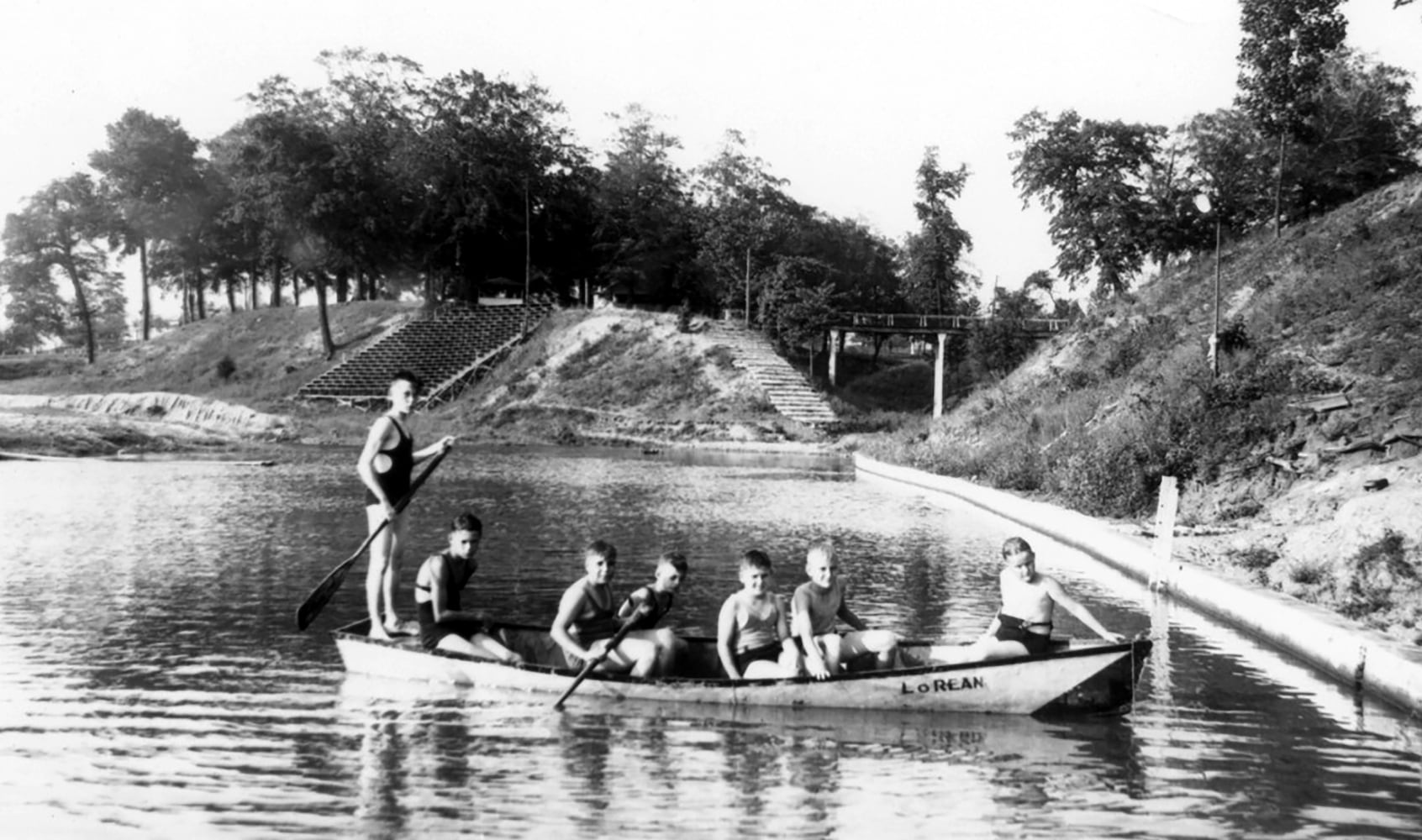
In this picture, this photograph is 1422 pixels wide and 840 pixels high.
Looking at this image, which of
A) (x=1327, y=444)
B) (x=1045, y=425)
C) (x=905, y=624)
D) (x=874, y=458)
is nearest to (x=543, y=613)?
(x=905, y=624)

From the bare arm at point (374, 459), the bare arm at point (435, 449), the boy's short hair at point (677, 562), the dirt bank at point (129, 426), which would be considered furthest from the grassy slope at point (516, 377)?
the boy's short hair at point (677, 562)

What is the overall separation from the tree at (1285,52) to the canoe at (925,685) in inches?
1627

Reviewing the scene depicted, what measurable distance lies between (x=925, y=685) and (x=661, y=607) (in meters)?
2.38

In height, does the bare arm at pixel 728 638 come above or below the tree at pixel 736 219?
below

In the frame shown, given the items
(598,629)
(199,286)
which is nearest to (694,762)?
(598,629)

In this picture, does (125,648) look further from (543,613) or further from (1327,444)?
(1327,444)

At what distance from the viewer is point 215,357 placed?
75000 millimetres

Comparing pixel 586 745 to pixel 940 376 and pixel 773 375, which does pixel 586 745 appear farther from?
pixel 940 376

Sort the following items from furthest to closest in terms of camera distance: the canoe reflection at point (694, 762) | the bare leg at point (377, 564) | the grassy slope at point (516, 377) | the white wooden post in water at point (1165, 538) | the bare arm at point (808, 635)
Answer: the grassy slope at point (516, 377), the white wooden post in water at point (1165, 538), the bare leg at point (377, 564), the bare arm at point (808, 635), the canoe reflection at point (694, 762)

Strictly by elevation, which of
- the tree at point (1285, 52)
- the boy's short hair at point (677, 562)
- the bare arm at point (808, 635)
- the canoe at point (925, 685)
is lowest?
the canoe at point (925, 685)

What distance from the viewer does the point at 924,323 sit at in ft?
228

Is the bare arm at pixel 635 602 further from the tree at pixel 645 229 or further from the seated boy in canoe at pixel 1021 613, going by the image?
the tree at pixel 645 229

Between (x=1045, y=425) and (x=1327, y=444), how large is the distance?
516 inches

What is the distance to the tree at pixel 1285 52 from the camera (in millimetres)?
44125
